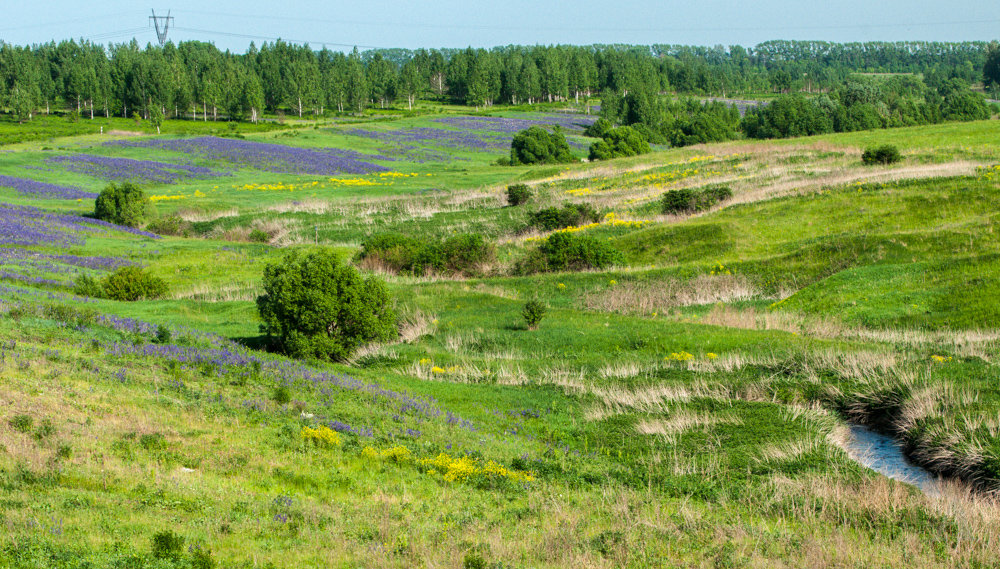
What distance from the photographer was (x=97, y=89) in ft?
466

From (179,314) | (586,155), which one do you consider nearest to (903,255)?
(179,314)

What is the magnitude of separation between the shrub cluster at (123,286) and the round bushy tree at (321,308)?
10.3 m

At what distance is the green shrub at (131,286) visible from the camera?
103 ft

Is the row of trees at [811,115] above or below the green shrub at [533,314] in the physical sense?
above

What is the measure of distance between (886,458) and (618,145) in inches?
3270

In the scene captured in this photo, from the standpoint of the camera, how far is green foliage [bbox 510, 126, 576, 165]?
312ft

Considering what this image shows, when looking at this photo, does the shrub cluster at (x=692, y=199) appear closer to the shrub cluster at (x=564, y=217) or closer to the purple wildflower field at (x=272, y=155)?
the shrub cluster at (x=564, y=217)

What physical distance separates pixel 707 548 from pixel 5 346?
559 inches

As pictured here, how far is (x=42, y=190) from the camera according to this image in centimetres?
6606

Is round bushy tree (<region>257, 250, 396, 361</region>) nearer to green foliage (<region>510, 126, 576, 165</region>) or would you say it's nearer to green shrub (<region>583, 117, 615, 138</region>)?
green foliage (<region>510, 126, 576, 165</region>)

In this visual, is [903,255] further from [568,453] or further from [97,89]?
[97,89]

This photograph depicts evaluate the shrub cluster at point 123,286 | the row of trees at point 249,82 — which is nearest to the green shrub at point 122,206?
the shrub cluster at point 123,286

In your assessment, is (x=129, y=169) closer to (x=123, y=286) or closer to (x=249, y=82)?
(x=123, y=286)

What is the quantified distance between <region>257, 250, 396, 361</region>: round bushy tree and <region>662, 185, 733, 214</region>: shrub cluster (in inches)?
1124
